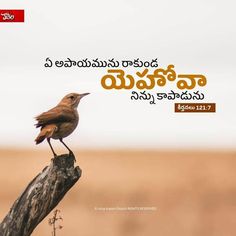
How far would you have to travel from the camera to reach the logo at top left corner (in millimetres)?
4320

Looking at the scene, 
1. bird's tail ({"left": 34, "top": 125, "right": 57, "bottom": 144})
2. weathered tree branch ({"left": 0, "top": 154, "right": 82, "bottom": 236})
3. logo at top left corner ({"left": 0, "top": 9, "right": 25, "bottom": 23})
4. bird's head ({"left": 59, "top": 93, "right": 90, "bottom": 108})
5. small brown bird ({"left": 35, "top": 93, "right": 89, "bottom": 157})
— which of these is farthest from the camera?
logo at top left corner ({"left": 0, "top": 9, "right": 25, "bottom": 23})

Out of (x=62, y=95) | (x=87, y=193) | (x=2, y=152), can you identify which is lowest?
(x=87, y=193)

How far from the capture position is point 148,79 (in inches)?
171

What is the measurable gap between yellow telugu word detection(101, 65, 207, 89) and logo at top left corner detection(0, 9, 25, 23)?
2.26 ft

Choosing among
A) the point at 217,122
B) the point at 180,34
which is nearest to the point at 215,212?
the point at 217,122

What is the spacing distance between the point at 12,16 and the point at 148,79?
1006 mm

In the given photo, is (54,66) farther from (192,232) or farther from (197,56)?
(192,232)

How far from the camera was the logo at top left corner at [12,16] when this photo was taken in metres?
4.32

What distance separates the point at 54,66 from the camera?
14.2 feet

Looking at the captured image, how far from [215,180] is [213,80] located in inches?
26.6

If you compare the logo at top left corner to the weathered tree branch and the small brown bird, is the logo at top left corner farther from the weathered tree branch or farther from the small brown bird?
the weathered tree branch

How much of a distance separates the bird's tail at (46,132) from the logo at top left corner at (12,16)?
3.05 feet

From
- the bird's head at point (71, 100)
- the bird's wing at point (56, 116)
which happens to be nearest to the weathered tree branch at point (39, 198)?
the bird's wing at point (56, 116)

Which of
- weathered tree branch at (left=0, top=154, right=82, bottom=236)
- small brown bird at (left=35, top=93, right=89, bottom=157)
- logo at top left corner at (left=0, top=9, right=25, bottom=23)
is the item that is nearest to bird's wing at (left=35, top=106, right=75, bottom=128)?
small brown bird at (left=35, top=93, right=89, bottom=157)
